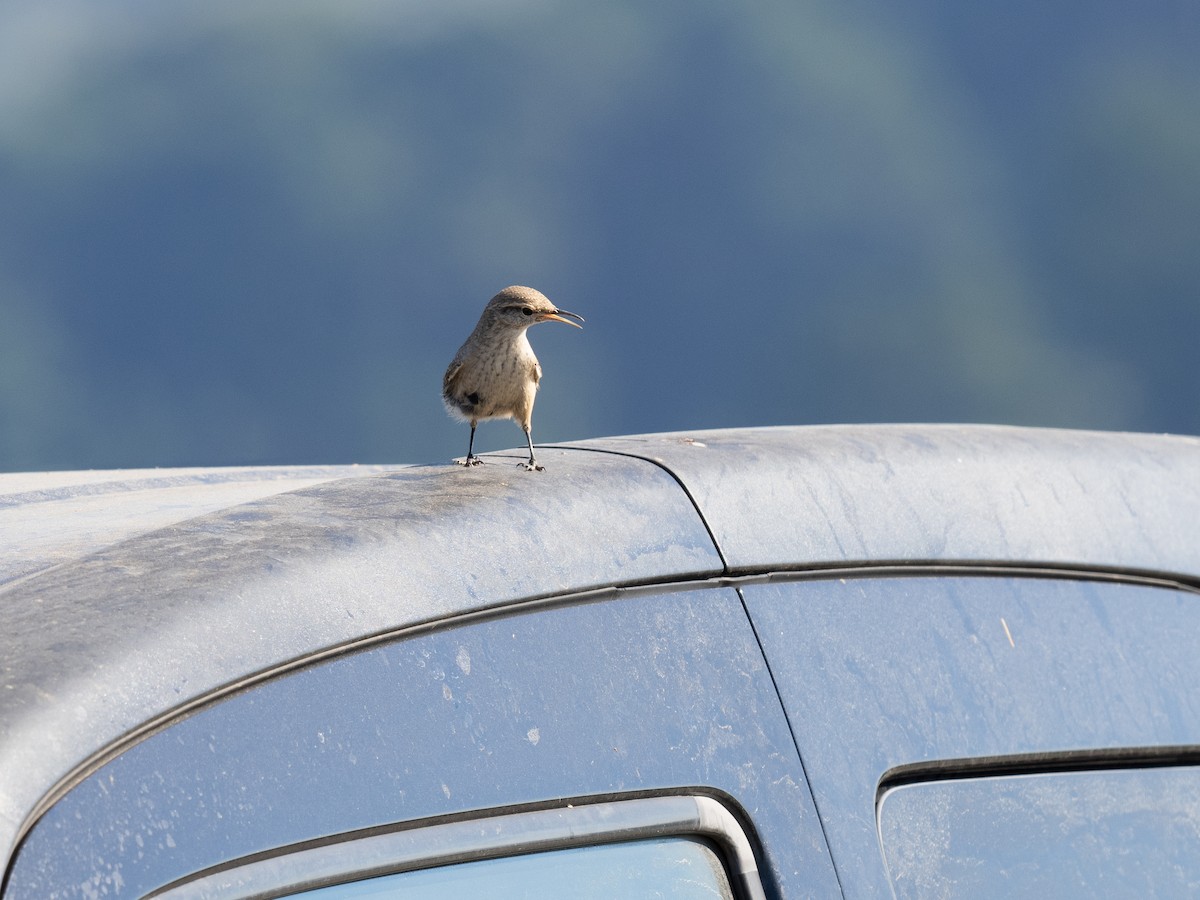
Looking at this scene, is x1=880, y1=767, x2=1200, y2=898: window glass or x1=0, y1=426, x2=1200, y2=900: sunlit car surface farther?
x1=880, y1=767, x2=1200, y2=898: window glass

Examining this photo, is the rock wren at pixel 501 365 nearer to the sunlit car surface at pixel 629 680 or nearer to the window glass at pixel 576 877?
the sunlit car surface at pixel 629 680

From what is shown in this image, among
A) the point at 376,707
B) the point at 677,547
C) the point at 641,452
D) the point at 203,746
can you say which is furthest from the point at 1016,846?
the point at 203,746

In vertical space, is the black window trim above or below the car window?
below

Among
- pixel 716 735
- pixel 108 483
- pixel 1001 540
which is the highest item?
pixel 108 483

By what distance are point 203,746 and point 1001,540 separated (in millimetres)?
993

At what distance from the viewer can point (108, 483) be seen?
2488 millimetres

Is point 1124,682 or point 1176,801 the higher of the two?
point 1124,682

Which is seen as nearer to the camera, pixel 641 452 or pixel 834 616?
pixel 834 616

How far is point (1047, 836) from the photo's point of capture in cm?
148

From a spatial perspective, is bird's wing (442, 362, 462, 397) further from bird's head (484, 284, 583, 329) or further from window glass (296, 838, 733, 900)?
window glass (296, 838, 733, 900)

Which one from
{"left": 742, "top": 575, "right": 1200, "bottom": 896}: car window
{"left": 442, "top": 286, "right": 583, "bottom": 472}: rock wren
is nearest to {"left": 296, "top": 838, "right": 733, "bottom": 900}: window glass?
{"left": 742, "top": 575, "right": 1200, "bottom": 896}: car window

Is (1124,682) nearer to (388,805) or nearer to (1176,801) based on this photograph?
(1176,801)

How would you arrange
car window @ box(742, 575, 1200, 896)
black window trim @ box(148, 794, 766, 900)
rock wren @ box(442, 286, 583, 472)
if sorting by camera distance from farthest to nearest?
rock wren @ box(442, 286, 583, 472) → car window @ box(742, 575, 1200, 896) → black window trim @ box(148, 794, 766, 900)

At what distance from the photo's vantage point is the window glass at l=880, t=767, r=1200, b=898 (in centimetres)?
141
